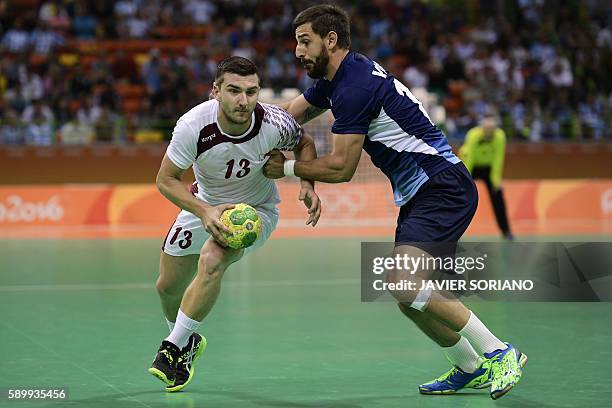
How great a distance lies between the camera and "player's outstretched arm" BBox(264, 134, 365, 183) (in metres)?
6.38

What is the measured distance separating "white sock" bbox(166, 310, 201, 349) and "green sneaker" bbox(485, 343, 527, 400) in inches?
73.1

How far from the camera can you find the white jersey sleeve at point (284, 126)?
22.5 feet

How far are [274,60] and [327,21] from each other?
18.0 m

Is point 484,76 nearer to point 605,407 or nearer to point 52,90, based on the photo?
point 52,90

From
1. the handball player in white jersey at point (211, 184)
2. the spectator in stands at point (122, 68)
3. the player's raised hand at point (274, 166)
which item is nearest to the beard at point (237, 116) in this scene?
the handball player in white jersey at point (211, 184)

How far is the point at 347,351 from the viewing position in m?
7.96

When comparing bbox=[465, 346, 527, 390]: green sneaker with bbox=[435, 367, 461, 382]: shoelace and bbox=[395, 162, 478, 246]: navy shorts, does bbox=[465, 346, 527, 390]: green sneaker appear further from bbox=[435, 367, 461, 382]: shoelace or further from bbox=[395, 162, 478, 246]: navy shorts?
bbox=[395, 162, 478, 246]: navy shorts

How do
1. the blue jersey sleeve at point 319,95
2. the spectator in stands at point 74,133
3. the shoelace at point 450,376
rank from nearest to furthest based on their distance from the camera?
the shoelace at point 450,376 → the blue jersey sleeve at point 319,95 → the spectator in stands at point 74,133

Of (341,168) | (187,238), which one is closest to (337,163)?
(341,168)

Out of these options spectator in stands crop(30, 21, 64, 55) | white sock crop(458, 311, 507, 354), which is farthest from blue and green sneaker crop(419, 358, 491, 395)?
spectator in stands crop(30, 21, 64, 55)

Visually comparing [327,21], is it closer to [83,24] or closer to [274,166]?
[274,166]

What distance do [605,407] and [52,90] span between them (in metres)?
18.3

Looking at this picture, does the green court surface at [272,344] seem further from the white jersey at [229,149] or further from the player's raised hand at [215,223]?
the white jersey at [229,149]

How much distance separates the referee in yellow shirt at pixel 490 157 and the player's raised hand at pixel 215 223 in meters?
10.3
